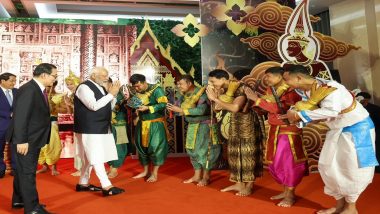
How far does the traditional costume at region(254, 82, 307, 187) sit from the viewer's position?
3053mm

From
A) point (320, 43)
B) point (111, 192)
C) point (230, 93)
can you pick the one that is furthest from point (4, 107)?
point (320, 43)

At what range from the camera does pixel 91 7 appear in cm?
698

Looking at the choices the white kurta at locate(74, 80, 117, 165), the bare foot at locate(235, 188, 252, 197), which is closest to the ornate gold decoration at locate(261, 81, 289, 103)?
the bare foot at locate(235, 188, 252, 197)

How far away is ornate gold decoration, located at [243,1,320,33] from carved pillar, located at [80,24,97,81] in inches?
138

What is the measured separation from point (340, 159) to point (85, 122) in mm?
2345

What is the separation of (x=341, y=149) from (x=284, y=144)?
0.54 m

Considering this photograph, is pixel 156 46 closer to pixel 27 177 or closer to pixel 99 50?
pixel 99 50

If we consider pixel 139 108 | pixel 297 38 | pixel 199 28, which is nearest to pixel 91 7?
pixel 199 28

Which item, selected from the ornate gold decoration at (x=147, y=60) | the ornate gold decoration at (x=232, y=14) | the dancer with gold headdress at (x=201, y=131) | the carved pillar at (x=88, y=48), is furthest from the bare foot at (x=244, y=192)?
the carved pillar at (x=88, y=48)

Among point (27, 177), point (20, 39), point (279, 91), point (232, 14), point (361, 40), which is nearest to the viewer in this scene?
point (27, 177)

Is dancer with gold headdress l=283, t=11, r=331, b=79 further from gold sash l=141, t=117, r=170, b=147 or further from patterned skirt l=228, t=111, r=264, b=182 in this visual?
gold sash l=141, t=117, r=170, b=147

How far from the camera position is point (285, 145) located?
121 inches

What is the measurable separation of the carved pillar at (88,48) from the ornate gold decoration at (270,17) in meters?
3.51

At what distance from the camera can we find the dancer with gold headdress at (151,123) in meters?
4.30
